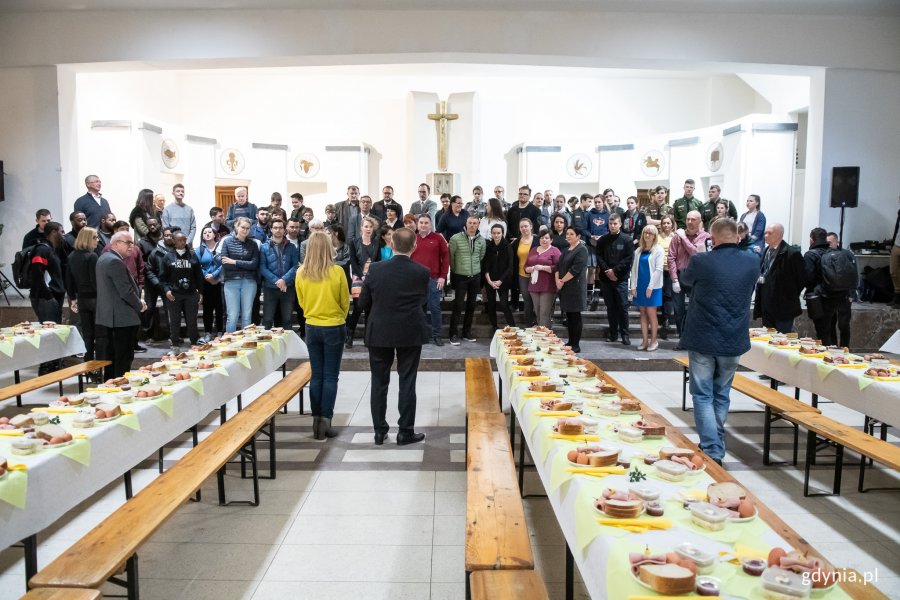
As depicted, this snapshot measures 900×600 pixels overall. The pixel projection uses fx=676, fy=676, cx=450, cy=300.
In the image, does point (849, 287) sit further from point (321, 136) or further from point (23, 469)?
point (321, 136)

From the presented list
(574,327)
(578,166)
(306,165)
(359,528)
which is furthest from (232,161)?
(359,528)

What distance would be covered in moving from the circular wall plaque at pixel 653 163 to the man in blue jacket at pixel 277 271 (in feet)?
30.5

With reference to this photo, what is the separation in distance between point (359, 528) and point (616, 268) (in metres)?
5.32

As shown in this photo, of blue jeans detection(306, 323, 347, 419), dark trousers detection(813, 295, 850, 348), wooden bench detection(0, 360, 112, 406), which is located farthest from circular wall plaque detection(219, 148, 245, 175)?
dark trousers detection(813, 295, 850, 348)

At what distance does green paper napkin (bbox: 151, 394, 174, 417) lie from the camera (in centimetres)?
360

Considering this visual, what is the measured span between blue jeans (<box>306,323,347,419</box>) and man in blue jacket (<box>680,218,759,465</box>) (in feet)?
7.97

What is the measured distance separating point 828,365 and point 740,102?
12058 mm

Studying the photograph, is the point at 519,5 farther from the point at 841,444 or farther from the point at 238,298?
the point at 841,444

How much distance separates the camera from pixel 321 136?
1505cm

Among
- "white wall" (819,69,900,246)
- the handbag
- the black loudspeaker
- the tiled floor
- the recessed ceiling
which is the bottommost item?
the tiled floor

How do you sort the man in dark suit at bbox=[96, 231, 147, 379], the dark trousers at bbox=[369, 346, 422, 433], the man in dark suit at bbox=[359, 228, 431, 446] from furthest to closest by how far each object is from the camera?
1. the man in dark suit at bbox=[96, 231, 147, 379]
2. the dark trousers at bbox=[369, 346, 422, 433]
3. the man in dark suit at bbox=[359, 228, 431, 446]

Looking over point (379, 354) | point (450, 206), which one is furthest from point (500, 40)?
point (379, 354)

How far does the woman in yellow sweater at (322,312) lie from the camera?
4852 mm

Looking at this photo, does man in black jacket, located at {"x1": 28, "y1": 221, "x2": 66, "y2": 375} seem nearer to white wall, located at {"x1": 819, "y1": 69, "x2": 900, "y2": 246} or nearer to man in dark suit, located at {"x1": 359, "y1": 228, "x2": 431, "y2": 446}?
man in dark suit, located at {"x1": 359, "y1": 228, "x2": 431, "y2": 446}
